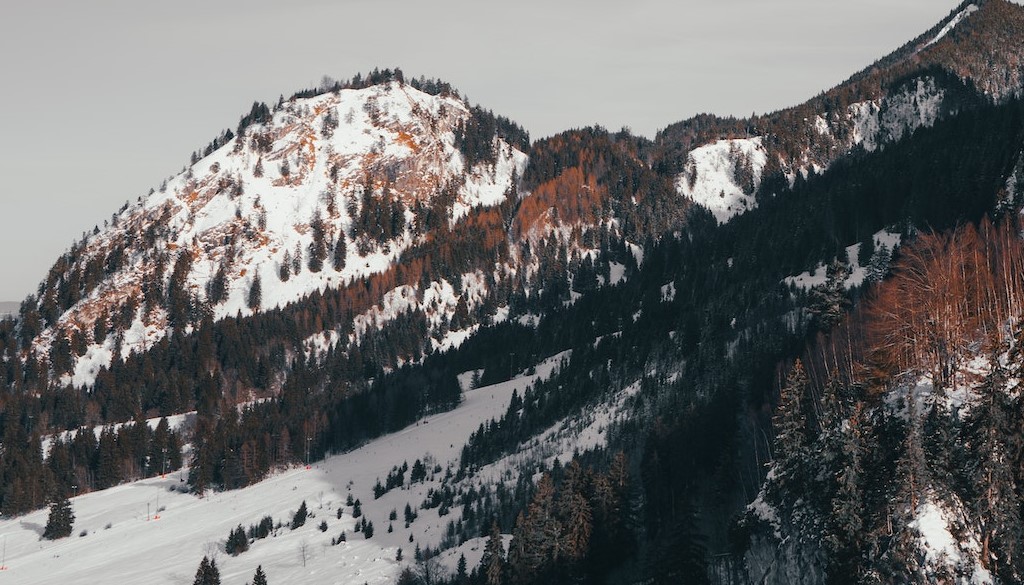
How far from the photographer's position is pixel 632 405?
14012 cm

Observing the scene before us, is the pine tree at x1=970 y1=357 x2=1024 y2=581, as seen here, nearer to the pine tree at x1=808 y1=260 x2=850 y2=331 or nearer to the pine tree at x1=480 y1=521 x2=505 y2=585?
the pine tree at x1=808 y1=260 x2=850 y2=331

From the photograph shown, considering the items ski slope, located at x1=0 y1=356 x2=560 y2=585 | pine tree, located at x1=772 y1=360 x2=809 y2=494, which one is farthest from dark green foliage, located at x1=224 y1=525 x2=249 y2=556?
pine tree, located at x1=772 y1=360 x2=809 y2=494

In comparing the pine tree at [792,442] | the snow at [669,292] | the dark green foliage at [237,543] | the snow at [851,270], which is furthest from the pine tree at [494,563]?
the snow at [669,292]

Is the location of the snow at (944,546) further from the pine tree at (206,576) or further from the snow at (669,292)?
the snow at (669,292)

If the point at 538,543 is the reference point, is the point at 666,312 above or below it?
above

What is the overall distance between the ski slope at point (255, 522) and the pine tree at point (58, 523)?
146cm

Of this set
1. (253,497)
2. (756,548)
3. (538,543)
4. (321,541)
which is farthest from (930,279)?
(253,497)

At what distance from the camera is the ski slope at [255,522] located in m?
115

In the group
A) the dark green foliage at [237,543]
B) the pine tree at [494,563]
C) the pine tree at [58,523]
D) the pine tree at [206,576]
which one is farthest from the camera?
the pine tree at [58,523]

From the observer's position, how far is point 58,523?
136 metres

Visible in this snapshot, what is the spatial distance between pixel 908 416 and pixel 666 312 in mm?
110433

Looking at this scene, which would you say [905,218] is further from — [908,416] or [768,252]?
→ [908,416]

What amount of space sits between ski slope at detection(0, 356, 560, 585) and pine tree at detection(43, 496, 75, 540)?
1.46m

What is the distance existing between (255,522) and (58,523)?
29.9 m
